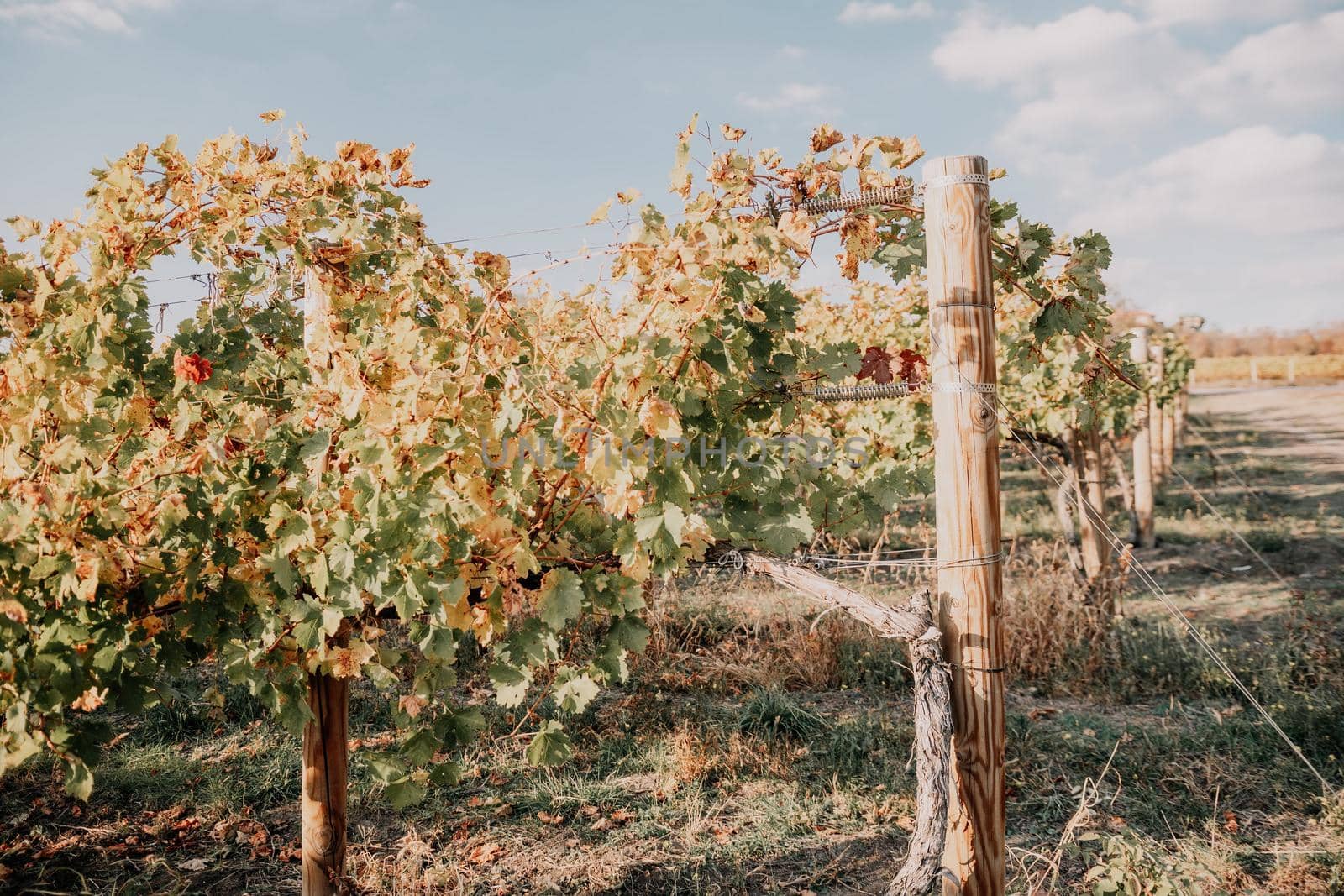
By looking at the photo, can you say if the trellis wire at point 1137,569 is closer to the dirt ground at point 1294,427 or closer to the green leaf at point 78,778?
the green leaf at point 78,778

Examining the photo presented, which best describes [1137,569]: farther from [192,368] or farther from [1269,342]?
[1269,342]

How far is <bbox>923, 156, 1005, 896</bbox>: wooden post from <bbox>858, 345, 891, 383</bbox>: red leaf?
21.0 inches

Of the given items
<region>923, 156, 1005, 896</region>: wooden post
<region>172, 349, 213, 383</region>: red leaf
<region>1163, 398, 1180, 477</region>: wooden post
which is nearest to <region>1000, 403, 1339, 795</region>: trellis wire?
<region>923, 156, 1005, 896</region>: wooden post

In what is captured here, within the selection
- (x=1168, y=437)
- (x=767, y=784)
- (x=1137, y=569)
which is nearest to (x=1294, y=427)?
(x=1168, y=437)

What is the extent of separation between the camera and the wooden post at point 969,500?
2.22 m

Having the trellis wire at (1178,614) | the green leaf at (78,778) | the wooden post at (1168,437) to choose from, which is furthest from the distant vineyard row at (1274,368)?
the green leaf at (78,778)

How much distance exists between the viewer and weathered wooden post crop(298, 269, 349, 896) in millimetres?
2799

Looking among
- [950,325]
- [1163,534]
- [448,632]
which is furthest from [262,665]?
[1163,534]

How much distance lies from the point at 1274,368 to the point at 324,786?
46.6 metres

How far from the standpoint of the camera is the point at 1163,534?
31.6ft

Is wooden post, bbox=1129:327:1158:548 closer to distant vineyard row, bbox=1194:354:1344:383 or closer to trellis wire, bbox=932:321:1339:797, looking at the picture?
trellis wire, bbox=932:321:1339:797

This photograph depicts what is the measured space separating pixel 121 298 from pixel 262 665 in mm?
1051

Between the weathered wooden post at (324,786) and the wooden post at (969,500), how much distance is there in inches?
73.7

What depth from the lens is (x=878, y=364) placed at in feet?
9.35
